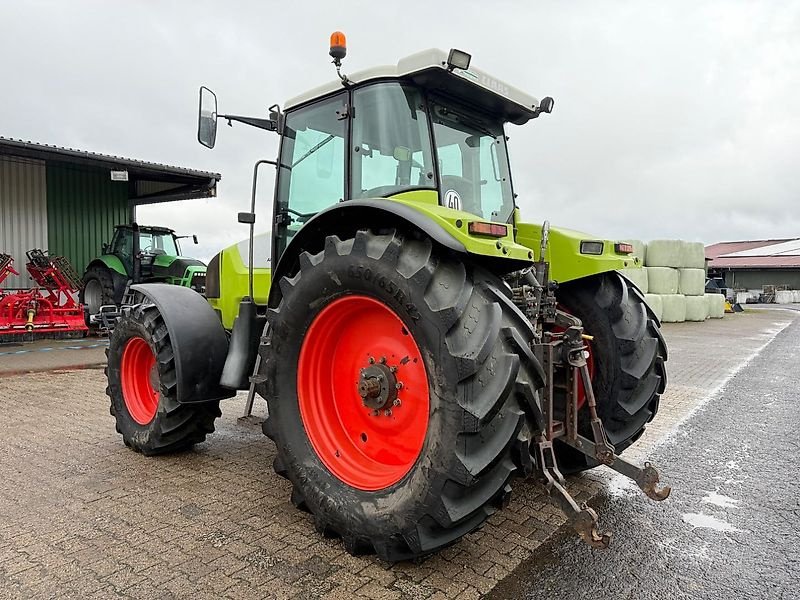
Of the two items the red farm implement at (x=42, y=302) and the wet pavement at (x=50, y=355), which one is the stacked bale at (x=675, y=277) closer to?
the wet pavement at (x=50, y=355)

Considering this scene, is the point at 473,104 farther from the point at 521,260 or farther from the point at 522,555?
the point at 522,555

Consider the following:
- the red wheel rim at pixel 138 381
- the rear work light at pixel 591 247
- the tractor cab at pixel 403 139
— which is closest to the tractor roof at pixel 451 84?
the tractor cab at pixel 403 139

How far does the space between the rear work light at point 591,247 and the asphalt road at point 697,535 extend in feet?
4.76

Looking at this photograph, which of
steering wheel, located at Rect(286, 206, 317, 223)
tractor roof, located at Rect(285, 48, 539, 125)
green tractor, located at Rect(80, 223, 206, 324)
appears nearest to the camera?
tractor roof, located at Rect(285, 48, 539, 125)

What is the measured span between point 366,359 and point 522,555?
116 cm

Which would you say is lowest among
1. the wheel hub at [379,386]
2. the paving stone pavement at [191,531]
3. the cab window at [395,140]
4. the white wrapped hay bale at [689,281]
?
the paving stone pavement at [191,531]

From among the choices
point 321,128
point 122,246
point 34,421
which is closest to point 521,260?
point 321,128

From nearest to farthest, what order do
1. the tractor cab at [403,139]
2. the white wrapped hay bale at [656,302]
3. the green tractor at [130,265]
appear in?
the tractor cab at [403,139]
the green tractor at [130,265]
the white wrapped hay bale at [656,302]

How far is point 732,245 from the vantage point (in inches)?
2229

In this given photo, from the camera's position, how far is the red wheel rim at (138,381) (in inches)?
161

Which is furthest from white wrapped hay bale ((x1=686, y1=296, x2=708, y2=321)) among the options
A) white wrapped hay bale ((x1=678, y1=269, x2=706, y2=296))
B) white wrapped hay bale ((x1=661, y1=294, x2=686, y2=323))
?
white wrapped hay bale ((x1=661, y1=294, x2=686, y2=323))

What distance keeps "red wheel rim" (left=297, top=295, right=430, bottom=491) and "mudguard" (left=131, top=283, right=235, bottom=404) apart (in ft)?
3.38

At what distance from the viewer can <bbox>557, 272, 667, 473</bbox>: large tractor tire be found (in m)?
3.31

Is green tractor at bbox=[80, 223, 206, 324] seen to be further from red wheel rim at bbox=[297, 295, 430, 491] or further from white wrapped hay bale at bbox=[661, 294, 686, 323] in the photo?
white wrapped hay bale at bbox=[661, 294, 686, 323]
